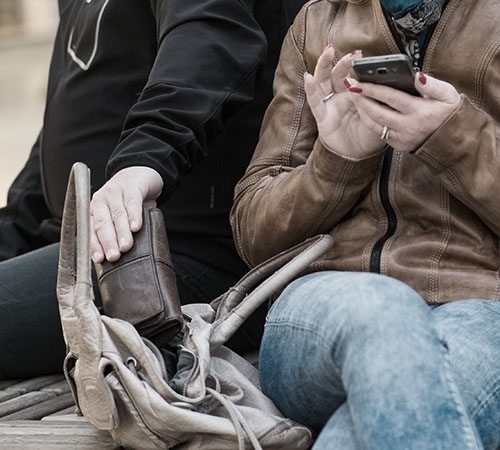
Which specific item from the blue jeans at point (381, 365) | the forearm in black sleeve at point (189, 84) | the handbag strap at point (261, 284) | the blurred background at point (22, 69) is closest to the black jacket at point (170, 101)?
the forearm in black sleeve at point (189, 84)

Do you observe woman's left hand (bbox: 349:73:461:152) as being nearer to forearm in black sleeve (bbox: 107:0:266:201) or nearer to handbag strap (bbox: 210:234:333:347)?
handbag strap (bbox: 210:234:333:347)

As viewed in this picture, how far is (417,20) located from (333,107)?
0.75ft

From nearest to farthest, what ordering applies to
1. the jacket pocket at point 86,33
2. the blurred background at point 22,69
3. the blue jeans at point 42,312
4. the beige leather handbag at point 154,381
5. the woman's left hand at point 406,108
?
the beige leather handbag at point 154,381, the woman's left hand at point 406,108, the blue jeans at point 42,312, the jacket pocket at point 86,33, the blurred background at point 22,69

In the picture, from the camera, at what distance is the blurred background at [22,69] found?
34.5ft

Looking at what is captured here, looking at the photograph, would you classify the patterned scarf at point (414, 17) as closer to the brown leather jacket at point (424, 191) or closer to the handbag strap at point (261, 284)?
the brown leather jacket at point (424, 191)

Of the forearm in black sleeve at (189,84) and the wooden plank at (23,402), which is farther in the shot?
the wooden plank at (23,402)

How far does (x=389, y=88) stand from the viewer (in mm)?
2098

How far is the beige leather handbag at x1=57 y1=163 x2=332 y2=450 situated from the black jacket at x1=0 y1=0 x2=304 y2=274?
0.50 metres

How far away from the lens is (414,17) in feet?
7.38

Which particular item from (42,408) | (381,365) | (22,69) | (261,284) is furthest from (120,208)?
(22,69)

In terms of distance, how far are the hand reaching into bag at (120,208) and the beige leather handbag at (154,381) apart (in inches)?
7.5

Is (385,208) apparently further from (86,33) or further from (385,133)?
(86,33)

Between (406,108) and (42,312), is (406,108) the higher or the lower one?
the higher one

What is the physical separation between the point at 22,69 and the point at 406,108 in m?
13.6
